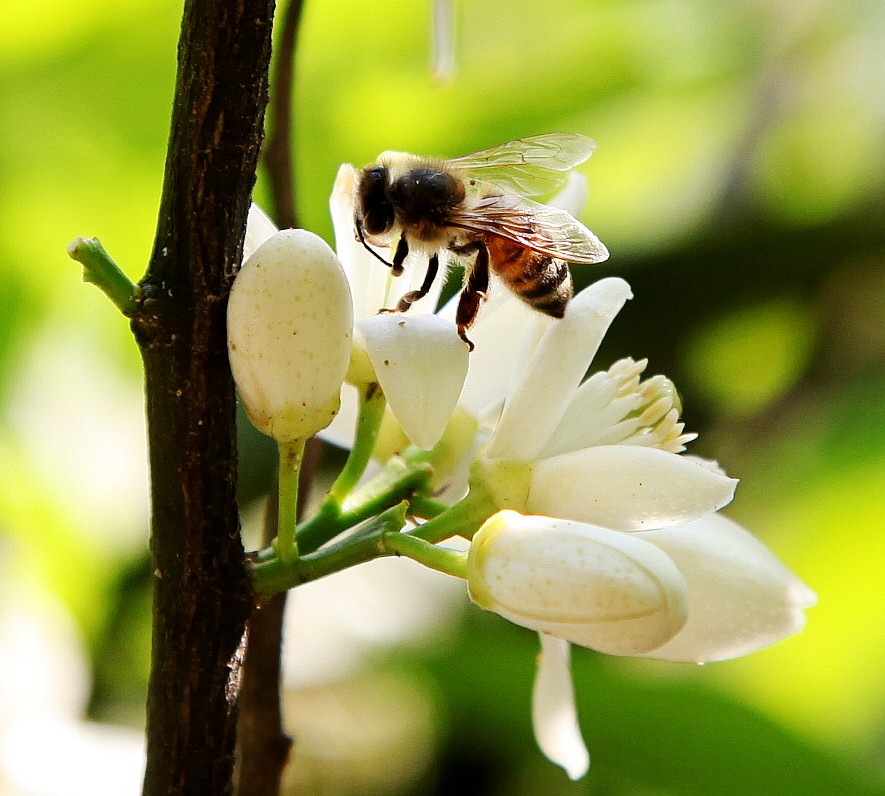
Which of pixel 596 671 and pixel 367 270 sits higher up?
pixel 367 270

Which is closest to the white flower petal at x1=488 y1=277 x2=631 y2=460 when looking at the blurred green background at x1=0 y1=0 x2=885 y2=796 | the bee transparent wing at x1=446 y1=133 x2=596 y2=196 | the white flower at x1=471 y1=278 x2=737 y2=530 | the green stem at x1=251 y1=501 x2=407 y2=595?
the white flower at x1=471 y1=278 x2=737 y2=530

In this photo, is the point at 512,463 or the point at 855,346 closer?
the point at 512,463

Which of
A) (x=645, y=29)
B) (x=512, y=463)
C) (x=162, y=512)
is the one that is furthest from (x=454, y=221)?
(x=645, y=29)

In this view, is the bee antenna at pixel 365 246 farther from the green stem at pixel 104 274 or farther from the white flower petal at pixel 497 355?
the green stem at pixel 104 274

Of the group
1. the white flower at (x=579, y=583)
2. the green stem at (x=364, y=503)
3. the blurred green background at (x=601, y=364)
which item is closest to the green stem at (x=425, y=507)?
the green stem at (x=364, y=503)

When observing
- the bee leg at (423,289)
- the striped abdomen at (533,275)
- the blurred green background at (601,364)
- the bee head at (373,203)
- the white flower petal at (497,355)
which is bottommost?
the blurred green background at (601,364)

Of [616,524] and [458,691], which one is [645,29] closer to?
[458,691]

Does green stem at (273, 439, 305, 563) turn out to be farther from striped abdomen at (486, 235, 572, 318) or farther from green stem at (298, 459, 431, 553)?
striped abdomen at (486, 235, 572, 318)
